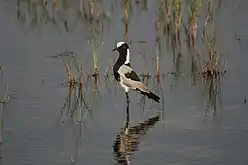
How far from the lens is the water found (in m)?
8.40

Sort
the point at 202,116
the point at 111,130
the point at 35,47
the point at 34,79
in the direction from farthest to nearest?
1. the point at 35,47
2. the point at 34,79
3. the point at 202,116
4. the point at 111,130

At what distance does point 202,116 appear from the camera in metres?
9.85

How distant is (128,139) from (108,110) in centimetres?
127

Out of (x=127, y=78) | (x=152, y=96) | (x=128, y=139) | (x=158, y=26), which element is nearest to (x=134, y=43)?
(x=158, y=26)

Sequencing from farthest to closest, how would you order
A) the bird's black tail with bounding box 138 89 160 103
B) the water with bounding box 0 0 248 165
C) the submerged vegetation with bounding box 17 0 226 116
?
the submerged vegetation with bounding box 17 0 226 116 → the bird's black tail with bounding box 138 89 160 103 → the water with bounding box 0 0 248 165

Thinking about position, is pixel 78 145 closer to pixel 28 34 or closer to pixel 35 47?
pixel 35 47

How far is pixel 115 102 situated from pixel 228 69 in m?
2.44

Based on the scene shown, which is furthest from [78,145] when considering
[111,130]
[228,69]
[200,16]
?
[200,16]

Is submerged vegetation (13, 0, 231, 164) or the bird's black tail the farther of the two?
submerged vegetation (13, 0, 231, 164)

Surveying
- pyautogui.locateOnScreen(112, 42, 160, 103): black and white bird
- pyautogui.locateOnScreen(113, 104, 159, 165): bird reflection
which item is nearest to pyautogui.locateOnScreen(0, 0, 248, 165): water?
pyautogui.locateOnScreen(113, 104, 159, 165): bird reflection

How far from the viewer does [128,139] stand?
8.91 m

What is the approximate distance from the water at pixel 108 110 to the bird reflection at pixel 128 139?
0.06m

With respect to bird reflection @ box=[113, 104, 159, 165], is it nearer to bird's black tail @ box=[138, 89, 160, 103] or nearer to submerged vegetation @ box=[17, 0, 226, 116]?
bird's black tail @ box=[138, 89, 160, 103]

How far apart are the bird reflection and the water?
6cm
